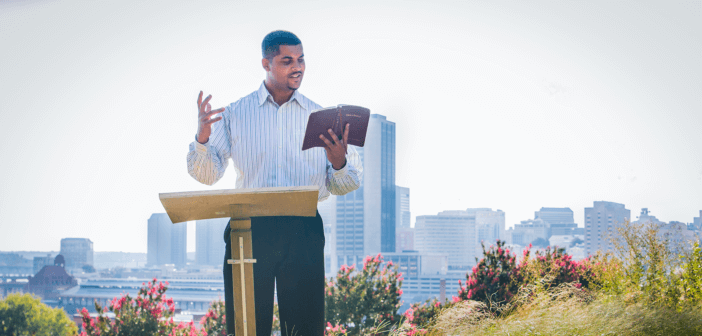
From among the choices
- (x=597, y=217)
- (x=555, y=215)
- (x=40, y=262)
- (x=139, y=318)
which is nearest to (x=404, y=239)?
(x=555, y=215)

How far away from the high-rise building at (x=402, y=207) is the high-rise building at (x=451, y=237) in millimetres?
4644

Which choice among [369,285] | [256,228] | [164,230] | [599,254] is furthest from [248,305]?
[164,230]

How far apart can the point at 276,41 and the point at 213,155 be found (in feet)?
1.66

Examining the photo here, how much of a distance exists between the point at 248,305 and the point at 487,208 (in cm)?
13473

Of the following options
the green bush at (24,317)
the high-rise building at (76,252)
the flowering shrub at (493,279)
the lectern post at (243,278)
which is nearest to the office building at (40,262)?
the high-rise building at (76,252)

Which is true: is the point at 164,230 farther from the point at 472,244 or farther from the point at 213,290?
the point at 472,244

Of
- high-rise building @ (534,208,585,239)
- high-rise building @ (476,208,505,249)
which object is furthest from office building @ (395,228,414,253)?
high-rise building @ (534,208,585,239)

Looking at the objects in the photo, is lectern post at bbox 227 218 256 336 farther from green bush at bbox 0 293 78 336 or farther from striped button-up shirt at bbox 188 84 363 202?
green bush at bbox 0 293 78 336

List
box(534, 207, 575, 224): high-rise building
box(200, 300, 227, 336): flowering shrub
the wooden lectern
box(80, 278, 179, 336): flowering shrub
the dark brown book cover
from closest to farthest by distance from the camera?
the wooden lectern < the dark brown book cover < box(80, 278, 179, 336): flowering shrub < box(200, 300, 227, 336): flowering shrub < box(534, 207, 575, 224): high-rise building

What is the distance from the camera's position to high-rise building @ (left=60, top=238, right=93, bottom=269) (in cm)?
9567

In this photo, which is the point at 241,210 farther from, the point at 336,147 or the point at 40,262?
the point at 40,262

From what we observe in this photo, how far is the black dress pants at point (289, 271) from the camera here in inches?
80.9

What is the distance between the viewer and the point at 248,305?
1.68 metres

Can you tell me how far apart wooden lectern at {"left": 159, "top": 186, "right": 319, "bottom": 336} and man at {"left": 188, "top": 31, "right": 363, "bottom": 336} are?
30cm
